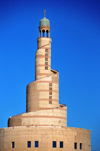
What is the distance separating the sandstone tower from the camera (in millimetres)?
121188

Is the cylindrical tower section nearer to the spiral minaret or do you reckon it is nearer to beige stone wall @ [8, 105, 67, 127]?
the spiral minaret

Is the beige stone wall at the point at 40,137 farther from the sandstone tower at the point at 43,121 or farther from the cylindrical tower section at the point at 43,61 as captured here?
the cylindrical tower section at the point at 43,61

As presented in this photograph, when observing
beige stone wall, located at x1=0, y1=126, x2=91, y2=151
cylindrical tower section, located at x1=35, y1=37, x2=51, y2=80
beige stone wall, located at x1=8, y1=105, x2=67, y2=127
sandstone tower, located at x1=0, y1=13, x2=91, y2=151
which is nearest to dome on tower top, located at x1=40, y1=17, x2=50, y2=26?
sandstone tower, located at x1=0, y1=13, x2=91, y2=151

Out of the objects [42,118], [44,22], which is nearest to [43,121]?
[42,118]

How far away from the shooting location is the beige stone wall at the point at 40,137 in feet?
397

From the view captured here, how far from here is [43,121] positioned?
411ft

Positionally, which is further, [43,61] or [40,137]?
[43,61]

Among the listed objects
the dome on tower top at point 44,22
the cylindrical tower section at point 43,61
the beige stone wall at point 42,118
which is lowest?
the beige stone wall at point 42,118

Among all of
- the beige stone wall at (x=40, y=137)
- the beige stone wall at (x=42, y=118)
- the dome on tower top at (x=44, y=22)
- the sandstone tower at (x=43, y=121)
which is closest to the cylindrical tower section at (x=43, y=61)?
the sandstone tower at (x=43, y=121)

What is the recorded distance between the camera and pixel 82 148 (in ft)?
413

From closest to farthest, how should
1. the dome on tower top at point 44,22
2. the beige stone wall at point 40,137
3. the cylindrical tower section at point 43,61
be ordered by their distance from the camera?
the beige stone wall at point 40,137
the cylindrical tower section at point 43,61
the dome on tower top at point 44,22

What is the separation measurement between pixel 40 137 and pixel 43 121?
5191mm

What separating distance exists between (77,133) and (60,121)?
4710 mm

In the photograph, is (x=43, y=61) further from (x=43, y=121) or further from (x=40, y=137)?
(x=40, y=137)
